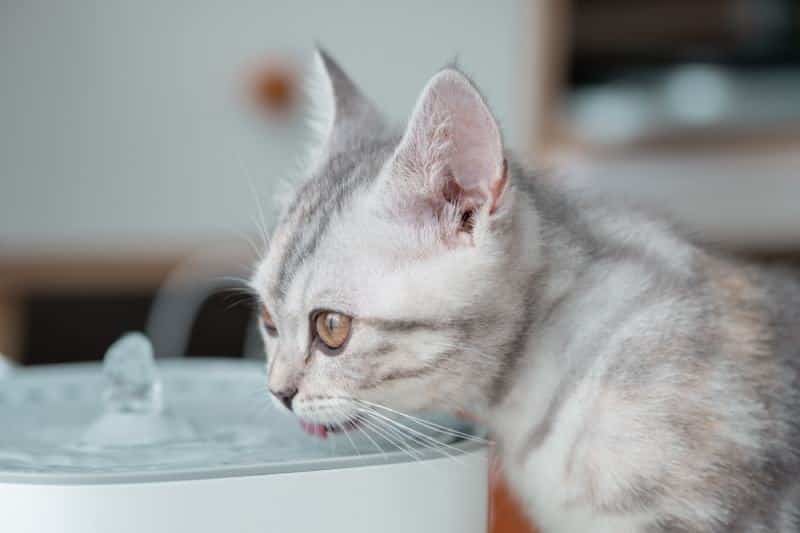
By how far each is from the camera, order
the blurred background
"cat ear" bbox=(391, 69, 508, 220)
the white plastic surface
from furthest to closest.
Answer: the blurred background → "cat ear" bbox=(391, 69, 508, 220) → the white plastic surface

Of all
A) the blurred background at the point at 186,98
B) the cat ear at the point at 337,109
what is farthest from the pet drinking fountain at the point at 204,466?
the blurred background at the point at 186,98

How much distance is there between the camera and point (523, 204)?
0.80m

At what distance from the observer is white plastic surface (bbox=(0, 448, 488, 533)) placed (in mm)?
578

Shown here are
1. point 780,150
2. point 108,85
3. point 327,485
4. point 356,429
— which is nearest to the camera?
point 327,485

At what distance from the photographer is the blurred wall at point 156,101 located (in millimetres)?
2498

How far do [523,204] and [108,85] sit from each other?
6.30ft

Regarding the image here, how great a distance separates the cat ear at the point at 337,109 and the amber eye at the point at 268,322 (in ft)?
0.53

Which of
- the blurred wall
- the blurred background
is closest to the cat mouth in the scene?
the blurred background

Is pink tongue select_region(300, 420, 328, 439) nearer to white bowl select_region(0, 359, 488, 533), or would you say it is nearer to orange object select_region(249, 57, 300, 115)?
white bowl select_region(0, 359, 488, 533)

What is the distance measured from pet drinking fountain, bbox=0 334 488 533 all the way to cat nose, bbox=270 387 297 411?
24 millimetres

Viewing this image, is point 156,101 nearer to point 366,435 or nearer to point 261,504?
point 366,435

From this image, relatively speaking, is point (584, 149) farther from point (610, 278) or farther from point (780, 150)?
point (610, 278)

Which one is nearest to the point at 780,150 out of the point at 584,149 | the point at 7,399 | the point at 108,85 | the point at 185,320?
the point at 584,149

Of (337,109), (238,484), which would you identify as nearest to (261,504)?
(238,484)
